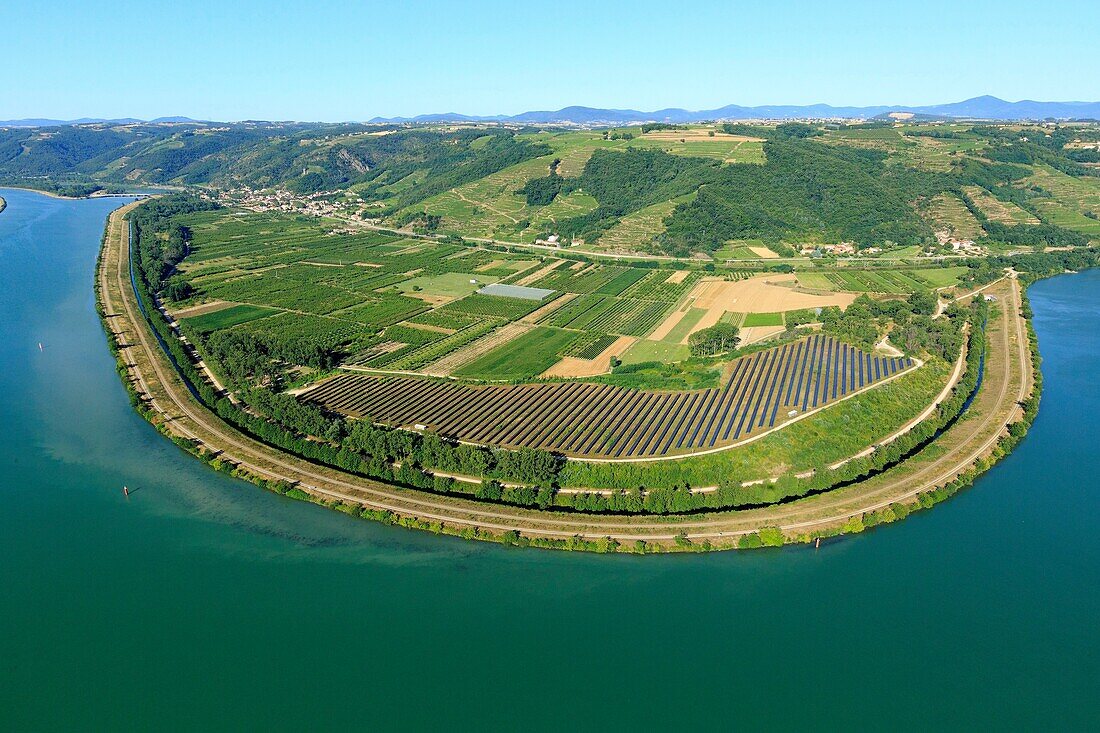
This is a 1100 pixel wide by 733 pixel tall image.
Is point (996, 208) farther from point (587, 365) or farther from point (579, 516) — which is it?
point (579, 516)

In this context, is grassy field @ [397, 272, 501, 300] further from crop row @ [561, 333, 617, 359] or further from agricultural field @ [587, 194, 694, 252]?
agricultural field @ [587, 194, 694, 252]

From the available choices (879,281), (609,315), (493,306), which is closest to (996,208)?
(879,281)

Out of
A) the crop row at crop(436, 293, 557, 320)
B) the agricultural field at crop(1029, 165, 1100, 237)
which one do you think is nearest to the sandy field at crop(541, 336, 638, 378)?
the crop row at crop(436, 293, 557, 320)

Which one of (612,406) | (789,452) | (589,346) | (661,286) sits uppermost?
(661,286)

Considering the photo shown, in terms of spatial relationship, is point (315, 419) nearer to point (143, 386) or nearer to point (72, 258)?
point (143, 386)

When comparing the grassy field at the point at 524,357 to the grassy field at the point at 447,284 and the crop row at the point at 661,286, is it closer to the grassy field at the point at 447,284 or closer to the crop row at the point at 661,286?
the crop row at the point at 661,286

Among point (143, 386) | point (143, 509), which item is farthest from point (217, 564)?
point (143, 386)
